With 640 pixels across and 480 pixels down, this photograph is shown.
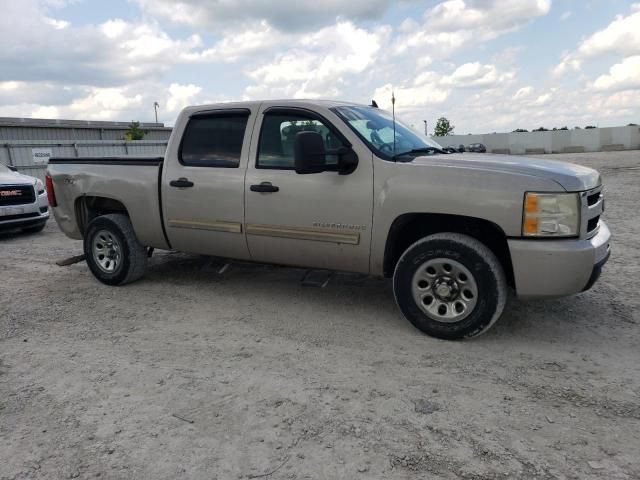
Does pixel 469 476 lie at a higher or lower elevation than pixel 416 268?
lower

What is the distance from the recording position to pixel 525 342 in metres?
3.88

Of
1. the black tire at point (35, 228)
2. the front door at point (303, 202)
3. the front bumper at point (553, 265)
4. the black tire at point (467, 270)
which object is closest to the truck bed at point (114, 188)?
the front door at point (303, 202)

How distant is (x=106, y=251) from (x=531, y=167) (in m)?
4.47

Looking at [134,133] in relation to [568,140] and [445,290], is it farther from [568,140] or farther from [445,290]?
[445,290]

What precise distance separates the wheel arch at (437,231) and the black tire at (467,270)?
0.56ft

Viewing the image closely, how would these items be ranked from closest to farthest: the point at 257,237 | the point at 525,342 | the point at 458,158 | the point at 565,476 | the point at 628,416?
the point at 565,476 → the point at 628,416 → the point at 525,342 → the point at 458,158 → the point at 257,237

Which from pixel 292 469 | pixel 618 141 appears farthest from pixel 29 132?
pixel 618 141

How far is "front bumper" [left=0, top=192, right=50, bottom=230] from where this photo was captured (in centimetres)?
907

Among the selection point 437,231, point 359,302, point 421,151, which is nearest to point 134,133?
point 359,302

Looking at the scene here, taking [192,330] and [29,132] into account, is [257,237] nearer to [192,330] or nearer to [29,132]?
[192,330]

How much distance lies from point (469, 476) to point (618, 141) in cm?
5783

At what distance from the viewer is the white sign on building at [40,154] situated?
17703mm

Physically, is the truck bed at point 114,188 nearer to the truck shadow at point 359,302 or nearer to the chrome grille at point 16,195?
the truck shadow at point 359,302

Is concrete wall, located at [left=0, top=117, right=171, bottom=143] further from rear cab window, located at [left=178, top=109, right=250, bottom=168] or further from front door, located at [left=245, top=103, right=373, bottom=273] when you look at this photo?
front door, located at [left=245, top=103, right=373, bottom=273]
